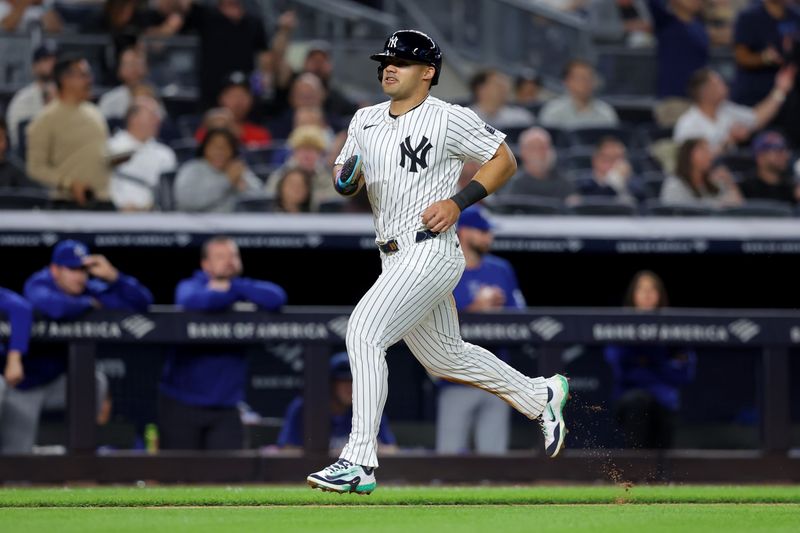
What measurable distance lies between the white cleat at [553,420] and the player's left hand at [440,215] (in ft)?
3.19

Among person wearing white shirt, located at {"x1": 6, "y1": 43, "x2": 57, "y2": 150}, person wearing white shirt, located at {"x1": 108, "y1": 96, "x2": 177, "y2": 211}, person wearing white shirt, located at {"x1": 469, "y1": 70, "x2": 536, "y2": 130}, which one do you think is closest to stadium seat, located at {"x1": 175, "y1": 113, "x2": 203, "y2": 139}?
person wearing white shirt, located at {"x1": 108, "y1": 96, "x2": 177, "y2": 211}

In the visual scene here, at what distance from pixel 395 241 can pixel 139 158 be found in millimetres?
4992

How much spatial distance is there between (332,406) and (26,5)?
5681 mm

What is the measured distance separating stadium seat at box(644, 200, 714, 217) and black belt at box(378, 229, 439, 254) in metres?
4.90

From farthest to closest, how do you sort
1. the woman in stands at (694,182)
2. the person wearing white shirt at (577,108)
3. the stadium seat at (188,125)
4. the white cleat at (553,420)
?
the person wearing white shirt at (577,108) < the stadium seat at (188,125) < the woman in stands at (694,182) < the white cleat at (553,420)

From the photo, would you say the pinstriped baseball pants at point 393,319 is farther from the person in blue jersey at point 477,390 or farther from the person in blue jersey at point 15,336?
the person in blue jersey at point 15,336

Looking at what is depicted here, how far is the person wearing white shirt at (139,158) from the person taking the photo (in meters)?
10.2

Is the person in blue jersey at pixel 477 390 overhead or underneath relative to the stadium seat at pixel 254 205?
underneath

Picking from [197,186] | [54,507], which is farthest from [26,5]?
[54,507]

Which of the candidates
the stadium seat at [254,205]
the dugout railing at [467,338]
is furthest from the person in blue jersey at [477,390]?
the stadium seat at [254,205]

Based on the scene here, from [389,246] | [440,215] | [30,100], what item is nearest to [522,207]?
[30,100]

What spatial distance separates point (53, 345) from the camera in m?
8.49

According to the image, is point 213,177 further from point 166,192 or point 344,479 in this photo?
point 344,479

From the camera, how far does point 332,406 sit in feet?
28.3
